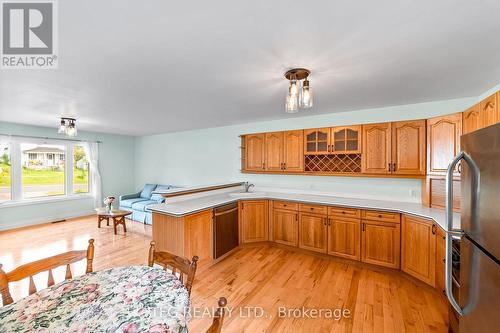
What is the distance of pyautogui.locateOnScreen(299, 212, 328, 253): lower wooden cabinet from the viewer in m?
3.20

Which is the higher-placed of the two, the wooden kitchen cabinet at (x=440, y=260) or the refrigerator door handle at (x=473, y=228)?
the refrigerator door handle at (x=473, y=228)

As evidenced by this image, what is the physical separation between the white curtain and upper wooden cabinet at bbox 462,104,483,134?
760cm

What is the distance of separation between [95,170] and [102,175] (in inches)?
9.8

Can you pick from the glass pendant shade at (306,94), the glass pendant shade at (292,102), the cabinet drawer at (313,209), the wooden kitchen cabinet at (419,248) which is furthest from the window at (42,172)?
the wooden kitchen cabinet at (419,248)

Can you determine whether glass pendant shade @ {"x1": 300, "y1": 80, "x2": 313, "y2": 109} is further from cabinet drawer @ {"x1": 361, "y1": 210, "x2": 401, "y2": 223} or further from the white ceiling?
cabinet drawer @ {"x1": 361, "y1": 210, "x2": 401, "y2": 223}

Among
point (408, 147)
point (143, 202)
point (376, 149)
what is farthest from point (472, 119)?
point (143, 202)

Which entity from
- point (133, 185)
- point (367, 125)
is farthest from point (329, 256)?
point (133, 185)

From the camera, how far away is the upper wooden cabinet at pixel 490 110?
1.75 meters

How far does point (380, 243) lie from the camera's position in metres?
2.82

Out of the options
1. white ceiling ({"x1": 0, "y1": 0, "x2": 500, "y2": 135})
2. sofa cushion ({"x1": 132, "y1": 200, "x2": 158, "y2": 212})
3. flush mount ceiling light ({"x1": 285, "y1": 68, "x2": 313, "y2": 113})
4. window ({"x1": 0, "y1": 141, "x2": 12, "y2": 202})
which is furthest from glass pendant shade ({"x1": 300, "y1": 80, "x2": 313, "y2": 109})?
window ({"x1": 0, "y1": 141, "x2": 12, "y2": 202})

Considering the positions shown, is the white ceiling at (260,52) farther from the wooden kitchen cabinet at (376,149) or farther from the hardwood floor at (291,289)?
the hardwood floor at (291,289)

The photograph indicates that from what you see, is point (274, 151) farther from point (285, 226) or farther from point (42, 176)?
point (42, 176)

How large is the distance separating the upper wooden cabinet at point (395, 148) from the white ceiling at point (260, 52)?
0.40m

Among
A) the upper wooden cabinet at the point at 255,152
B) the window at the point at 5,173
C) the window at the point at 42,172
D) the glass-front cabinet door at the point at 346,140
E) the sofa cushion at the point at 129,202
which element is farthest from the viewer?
the sofa cushion at the point at 129,202
